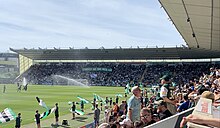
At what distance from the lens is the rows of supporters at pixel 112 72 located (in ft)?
213

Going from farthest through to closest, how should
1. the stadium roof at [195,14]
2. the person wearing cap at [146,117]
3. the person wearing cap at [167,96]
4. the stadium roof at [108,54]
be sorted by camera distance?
the stadium roof at [108,54] < the stadium roof at [195,14] < the person wearing cap at [167,96] < the person wearing cap at [146,117]

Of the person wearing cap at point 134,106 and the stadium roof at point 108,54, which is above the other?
the stadium roof at point 108,54

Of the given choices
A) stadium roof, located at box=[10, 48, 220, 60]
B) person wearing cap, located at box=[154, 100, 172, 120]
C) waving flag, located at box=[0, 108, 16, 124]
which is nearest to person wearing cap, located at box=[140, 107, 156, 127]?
person wearing cap, located at box=[154, 100, 172, 120]

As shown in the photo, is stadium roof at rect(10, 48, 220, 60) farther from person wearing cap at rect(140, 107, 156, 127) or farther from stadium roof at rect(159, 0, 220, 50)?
person wearing cap at rect(140, 107, 156, 127)

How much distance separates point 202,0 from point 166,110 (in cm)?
713

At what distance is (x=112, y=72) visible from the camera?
2918 inches

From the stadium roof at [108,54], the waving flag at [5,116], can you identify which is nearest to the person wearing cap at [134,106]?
the waving flag at [5,116]

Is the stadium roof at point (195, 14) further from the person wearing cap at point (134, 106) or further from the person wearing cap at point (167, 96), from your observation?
the person wearing cap at point (134, 106)

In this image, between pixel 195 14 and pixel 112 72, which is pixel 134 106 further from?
pixel 112 72

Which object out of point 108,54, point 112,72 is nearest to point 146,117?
point 108,54

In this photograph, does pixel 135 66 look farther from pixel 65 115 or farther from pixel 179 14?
pixel 179 14

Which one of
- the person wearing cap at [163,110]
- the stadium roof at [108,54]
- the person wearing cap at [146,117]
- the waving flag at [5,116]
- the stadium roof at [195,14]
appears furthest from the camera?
the stadium roof at [108,54]

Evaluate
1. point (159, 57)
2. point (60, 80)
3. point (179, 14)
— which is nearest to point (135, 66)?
point (159, 57)

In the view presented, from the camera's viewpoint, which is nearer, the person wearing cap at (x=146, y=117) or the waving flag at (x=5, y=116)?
the person wearing cap at (x=146, y=117)
